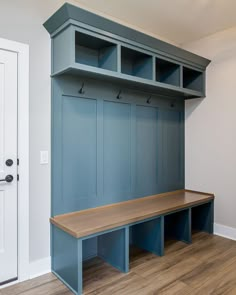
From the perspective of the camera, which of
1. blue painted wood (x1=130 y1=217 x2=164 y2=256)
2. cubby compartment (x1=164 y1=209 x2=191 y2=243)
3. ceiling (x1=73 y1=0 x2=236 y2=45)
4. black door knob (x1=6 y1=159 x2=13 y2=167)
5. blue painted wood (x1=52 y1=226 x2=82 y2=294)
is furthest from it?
cubby compartment (x1=164 y1=209 x2=191 y2=243)

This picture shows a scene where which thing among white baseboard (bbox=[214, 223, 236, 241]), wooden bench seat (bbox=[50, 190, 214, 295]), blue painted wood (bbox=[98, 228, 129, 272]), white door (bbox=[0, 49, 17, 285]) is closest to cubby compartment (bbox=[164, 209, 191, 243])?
wooden bench seat (bbox=[50, 190, 214, 295])

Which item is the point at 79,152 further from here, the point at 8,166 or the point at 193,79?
the point at 193,79

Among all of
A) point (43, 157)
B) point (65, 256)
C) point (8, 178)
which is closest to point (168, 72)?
point (43, 157)

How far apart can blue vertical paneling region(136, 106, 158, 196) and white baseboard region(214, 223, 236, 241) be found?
987 mm

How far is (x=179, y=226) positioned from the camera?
3236 millimetres

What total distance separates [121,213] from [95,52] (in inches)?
68.5

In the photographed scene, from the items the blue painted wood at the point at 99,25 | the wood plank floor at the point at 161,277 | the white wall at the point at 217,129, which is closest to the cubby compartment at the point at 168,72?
the blue painted wood at the point at 99,25

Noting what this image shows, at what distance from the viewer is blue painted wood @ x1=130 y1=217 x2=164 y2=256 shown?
2.77 m

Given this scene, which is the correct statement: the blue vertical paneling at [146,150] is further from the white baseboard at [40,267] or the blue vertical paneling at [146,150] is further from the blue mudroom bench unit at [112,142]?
the white baseboard at [40,267]

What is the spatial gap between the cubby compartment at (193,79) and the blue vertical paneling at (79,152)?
163cm

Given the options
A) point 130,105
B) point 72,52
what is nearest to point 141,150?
point 130,105

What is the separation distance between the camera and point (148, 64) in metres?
2.85

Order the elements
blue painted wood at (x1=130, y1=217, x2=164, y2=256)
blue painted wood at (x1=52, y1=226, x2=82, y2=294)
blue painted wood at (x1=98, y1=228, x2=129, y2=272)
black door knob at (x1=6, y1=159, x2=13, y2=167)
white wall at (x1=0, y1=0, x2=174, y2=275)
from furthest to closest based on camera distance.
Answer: blue painted wood at (x1=130, y1=217, x2=164, y2=256), blue painted wood at (x1=98, y1=228, x2=129, y2=272), white wall at (x1=0, y1=0, x2=174, y2=275), black door knob at (x1=6, y1=159, x2=13, y2=167), blue painted wood at (x1=52, y1=226, x2=82, y2=294)

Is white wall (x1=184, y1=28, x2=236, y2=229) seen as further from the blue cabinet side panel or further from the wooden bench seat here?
the blue cabinet side panel
